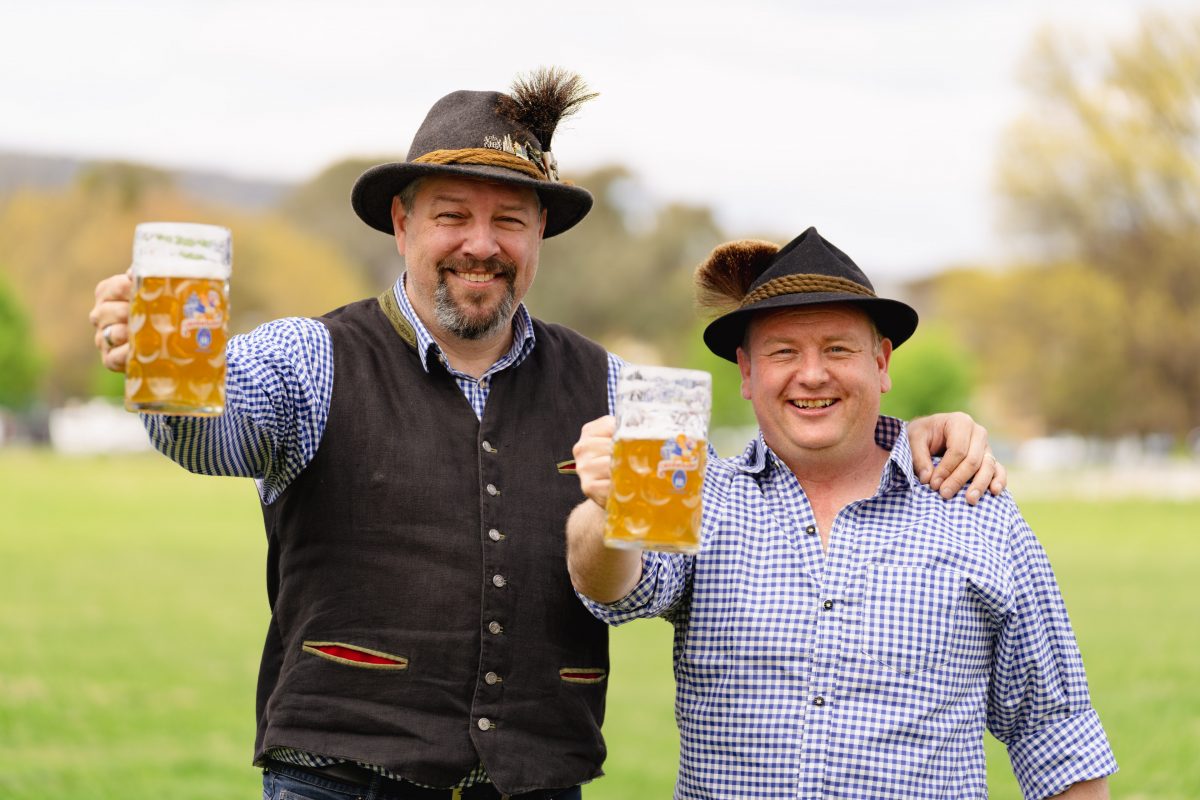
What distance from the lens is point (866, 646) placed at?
3328 millimetres

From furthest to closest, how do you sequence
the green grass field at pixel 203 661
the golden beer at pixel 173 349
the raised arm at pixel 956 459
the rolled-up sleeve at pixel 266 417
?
the green grass field at pixel 203 661, the raised arm at pixel 956 459, the rolled-up sleeve at pixel 266 417, the golden beer at pixel 173 349

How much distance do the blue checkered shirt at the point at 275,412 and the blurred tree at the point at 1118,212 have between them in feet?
146

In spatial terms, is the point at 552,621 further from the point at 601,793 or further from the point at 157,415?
the point at 601,793

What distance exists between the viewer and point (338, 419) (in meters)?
3.35

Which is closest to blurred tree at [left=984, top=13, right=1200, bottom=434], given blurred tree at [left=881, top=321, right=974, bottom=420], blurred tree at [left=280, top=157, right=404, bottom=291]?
blurred tree at [left=881, top=321, right=974, bottom=420]

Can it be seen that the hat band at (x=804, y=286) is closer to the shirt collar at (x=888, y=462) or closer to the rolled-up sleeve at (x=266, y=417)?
the shirt collar at (x=888, y=462)

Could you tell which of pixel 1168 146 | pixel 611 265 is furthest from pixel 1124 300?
pixel 611 265

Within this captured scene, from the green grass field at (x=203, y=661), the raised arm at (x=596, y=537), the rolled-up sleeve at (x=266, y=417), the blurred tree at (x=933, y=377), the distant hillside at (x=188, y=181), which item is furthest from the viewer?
the distant hillside at (x=188, y=181)

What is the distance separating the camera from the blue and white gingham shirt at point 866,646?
329cm

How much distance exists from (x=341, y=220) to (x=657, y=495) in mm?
93639

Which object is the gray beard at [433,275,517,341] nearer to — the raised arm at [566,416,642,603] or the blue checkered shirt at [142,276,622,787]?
the blue checkered shirt at [142,276,622,787]

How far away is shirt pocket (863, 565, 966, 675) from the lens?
10.9 ft

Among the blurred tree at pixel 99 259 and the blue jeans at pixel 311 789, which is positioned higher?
the blurred tree at pixel 99 259

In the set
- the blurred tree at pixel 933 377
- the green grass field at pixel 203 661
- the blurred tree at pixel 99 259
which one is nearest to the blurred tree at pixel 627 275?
the blurred tree at pixel 99 259
